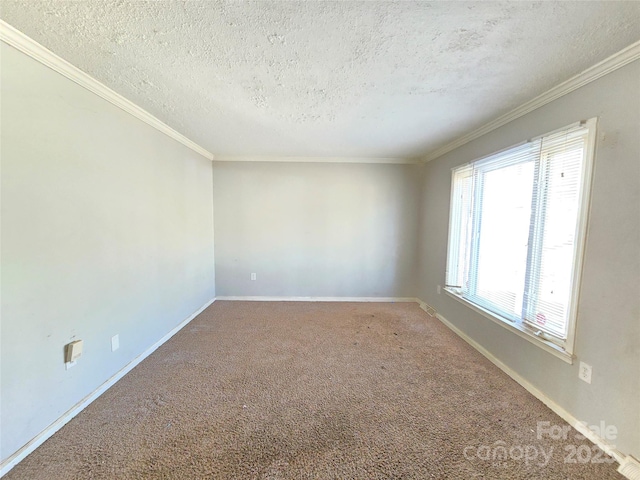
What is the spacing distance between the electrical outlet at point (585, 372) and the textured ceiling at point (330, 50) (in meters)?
1.82

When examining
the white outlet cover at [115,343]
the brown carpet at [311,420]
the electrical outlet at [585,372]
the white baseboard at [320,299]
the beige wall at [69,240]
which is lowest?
the brown carpet at [311,420]

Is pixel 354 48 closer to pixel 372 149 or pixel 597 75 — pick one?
pixel 597 75

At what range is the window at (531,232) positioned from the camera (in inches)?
60.6

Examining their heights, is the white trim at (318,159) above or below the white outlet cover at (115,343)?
above

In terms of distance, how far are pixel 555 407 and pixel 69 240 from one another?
11.2 ft

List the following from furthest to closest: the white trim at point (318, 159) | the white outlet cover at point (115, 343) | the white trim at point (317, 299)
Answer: the white trim at point (317, 299) → the white trim at point (318, 159) → the white outlet cover at point (115, 343)

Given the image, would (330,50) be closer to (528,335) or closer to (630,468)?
(528,335)

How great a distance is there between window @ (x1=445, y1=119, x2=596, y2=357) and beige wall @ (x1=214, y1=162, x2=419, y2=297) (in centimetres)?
110

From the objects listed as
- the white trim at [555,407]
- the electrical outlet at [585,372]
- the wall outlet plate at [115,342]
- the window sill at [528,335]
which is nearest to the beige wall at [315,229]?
the window sill at [528,335]

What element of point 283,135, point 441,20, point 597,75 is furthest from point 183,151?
point 597,75

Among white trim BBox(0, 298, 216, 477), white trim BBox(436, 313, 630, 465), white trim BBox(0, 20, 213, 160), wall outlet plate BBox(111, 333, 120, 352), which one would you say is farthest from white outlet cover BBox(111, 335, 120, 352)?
white trim BBox(436, 313, 630, 465)

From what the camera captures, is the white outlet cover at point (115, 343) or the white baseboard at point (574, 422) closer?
the white baseboard at point (574, 422)

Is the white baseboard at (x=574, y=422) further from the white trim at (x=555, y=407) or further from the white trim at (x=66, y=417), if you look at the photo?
the white trim at (x=66, y=417)

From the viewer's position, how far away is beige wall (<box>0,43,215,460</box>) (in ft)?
4.02
